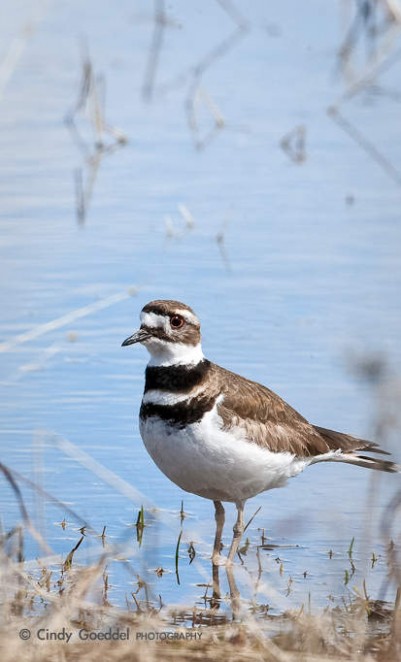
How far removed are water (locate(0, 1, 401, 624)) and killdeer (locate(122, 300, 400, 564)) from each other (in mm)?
292

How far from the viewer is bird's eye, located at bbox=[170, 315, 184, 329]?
7558 millimetres

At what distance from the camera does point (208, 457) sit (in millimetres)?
7172

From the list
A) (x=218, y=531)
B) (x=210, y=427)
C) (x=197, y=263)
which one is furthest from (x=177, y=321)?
(x=197, y=263)

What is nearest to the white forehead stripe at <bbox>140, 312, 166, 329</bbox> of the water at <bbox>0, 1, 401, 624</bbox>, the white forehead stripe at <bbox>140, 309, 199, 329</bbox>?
the white forehead stripe at <bbox>140, 309, 199, 329</bbox>

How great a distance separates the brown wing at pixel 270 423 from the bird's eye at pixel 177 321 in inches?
11.2

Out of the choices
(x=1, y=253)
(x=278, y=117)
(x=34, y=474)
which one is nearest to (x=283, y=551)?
(x=34, y=474)

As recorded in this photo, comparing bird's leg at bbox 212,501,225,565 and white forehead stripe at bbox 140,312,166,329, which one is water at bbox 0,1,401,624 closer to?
bird's leg at bbox 212,501,225,565

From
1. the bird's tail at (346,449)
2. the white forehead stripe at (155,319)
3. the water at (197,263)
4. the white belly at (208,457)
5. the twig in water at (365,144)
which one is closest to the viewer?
the white belly at (208,457)

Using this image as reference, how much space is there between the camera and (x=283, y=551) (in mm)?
7586

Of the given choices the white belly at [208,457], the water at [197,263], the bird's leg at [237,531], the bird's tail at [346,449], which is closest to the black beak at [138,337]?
the white belly at [208,457]

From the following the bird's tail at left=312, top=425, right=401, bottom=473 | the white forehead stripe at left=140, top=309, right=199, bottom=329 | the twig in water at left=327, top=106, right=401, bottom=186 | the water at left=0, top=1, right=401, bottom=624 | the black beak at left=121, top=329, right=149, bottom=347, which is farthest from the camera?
the twig in water at left=327, top=106, right=401, bottom=186

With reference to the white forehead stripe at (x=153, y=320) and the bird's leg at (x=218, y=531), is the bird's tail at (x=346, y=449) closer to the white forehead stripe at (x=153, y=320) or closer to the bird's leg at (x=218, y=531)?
the bird's leg at (x=218, y=531)

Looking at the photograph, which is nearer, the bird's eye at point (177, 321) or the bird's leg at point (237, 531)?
the bird's leg at point (237, 531)

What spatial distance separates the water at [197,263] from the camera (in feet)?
25.3
